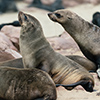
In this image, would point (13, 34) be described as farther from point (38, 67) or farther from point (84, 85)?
point (84, 85)

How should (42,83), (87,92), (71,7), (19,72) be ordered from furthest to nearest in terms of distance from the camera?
1. (71,7)
2. (87,92)
3. (19,72)
4. (42,83)

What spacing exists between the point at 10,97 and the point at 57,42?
4.84m

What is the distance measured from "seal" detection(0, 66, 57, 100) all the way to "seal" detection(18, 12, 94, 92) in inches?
25.8

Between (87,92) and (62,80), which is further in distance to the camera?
(62,80)

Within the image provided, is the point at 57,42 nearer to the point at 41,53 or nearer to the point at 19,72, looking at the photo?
the point at 41,53

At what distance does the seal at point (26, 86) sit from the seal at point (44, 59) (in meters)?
0.66

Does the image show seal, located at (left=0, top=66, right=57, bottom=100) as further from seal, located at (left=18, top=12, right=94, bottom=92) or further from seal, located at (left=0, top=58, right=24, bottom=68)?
seal, located at (left=0, top=58, right=24, bottom=68)

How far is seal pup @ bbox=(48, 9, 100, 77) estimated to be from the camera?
20.0 feet

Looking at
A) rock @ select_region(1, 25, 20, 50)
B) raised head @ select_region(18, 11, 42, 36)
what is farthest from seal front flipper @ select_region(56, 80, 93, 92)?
rock @ select_region(1, 25, 20, 50)

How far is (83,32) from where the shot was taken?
20.7 ft

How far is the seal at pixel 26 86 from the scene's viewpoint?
385cm

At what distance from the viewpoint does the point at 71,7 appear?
19375 millimetres

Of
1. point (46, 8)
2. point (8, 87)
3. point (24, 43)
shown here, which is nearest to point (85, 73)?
point (24, 43)

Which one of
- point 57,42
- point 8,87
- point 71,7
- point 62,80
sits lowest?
point 71,7
